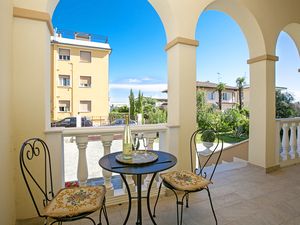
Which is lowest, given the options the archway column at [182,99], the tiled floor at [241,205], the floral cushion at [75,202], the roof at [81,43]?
the tiled floor at [241,205]

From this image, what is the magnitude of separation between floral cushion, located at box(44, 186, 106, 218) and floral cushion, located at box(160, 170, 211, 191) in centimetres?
61

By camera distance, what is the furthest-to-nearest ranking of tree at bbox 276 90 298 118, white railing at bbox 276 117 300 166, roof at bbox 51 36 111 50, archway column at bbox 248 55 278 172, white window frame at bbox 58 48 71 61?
white window frame at bbox 58 48 71 61 → roof at bbox 51 36 111 50 → tree at bbox 276 90 298 118 → white railing at bbox 276 117 300 166 → archway column at bbox 248 55 278 172

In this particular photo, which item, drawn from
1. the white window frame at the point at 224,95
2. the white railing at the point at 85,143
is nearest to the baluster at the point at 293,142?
the white railing at the point at 85,143

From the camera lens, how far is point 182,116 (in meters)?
2.35

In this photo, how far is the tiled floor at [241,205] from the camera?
1755 mm

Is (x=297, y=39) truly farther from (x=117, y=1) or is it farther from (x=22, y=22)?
(x=117, y=1)

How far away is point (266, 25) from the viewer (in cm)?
304

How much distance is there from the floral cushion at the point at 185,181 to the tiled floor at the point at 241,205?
1.45 ft

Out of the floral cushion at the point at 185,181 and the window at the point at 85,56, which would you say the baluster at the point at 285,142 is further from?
the window at the point at 85,56

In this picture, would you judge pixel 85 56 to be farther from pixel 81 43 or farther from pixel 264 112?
pixel 264 112

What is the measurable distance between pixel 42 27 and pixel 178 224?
7.38 ft

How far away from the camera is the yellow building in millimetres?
12492

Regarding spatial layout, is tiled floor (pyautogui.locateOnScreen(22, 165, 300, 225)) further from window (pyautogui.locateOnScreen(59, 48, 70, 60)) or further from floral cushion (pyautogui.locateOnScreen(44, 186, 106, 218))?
window (pyautogui.locateOnScreen(59, 48, 70, 60))

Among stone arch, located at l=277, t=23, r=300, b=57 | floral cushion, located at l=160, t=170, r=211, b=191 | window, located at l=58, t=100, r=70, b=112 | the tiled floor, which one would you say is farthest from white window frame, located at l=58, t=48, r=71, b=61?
floral cushion, located at l=160, t=170, r=211, b=191
